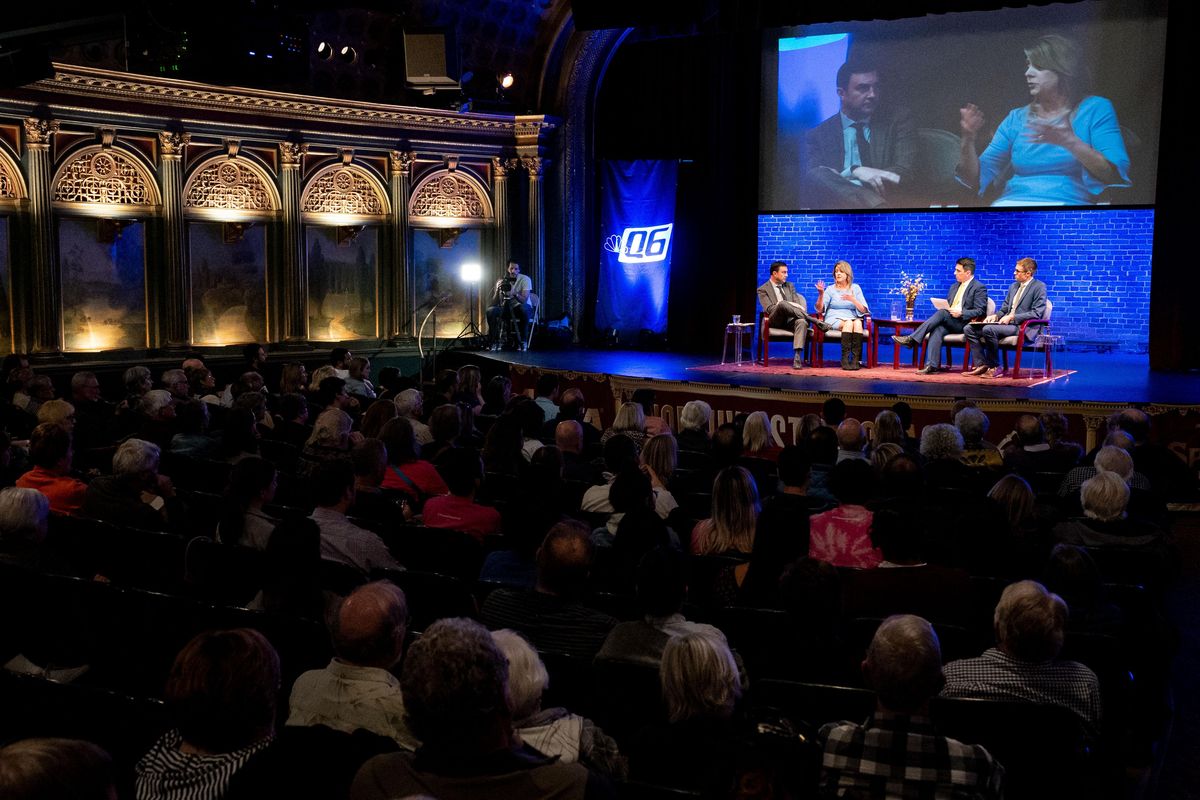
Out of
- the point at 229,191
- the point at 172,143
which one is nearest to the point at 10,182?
the point at 172,143

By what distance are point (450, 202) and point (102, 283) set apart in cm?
432

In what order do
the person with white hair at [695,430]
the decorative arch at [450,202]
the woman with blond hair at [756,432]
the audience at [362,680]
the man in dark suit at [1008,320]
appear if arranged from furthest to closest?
1. the decorative arch at [450,202]
2. the man in dark suit at [1008,320]
3. the person with white hair at [695,430]
4. the woman with blond hair at [756,432]
5. the audience at [362,680]

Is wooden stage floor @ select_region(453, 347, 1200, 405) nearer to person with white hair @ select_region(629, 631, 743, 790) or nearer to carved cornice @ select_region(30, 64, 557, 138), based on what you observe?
carved cornice @ select_region(30, 64, 557, 138)

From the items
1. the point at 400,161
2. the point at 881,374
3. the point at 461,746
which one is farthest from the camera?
the point at 400,161

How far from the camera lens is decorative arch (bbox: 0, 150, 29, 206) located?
428 inches

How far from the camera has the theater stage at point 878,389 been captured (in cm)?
859

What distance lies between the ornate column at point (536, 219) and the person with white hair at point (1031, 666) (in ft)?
39.5

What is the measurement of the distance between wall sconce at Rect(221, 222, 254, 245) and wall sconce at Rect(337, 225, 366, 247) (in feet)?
3.69

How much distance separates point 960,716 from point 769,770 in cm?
94

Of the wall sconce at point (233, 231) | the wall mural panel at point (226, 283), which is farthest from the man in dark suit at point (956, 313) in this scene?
the wall sconce at point (233, 231)

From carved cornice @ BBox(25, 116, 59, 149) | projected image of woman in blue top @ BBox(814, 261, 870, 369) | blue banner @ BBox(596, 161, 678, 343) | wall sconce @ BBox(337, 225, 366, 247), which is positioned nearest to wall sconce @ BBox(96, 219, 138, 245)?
carved cornice @ BBox(25, 116, 59, 149)

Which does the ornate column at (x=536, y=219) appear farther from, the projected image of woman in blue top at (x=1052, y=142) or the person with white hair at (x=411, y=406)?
the person with white hair at (x=411, y=406)

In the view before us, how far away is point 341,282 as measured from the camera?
44.4 feet

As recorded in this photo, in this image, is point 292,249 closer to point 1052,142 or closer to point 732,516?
point 1052,142
